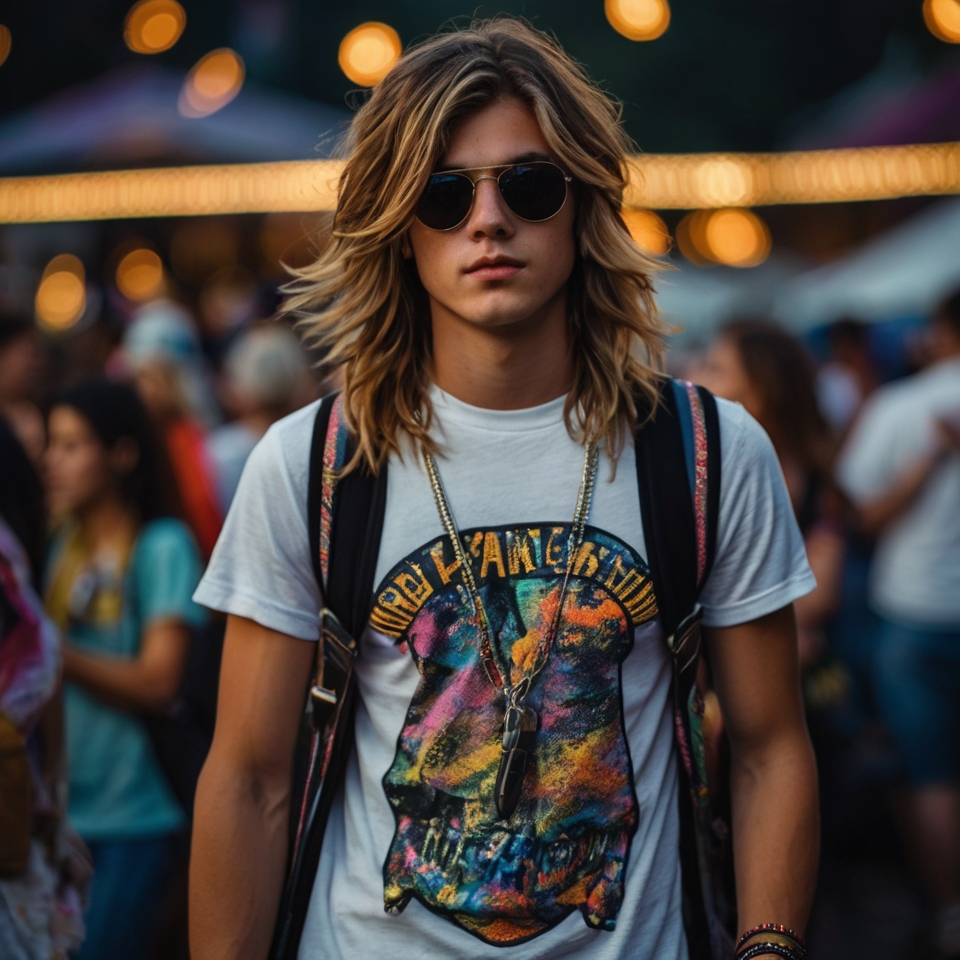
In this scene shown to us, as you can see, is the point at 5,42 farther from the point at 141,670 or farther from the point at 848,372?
the point at 141,670

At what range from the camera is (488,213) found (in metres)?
2.15

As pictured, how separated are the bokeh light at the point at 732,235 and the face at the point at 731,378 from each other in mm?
17879

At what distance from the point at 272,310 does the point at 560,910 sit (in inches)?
283

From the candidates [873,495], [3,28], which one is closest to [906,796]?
[873,495]

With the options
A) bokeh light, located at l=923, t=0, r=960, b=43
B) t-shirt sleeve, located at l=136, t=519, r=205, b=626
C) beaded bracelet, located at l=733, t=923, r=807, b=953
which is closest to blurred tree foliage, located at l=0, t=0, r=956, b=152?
bokeh light, located at l=923, t=0, r=960, b=43

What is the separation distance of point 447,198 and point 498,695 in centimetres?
88

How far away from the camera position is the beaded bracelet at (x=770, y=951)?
6.83ft

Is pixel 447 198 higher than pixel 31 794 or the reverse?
higher

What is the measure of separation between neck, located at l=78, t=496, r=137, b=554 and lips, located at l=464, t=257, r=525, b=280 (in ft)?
7.10

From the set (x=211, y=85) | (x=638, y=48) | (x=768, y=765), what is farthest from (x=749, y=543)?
(x=638, y=48)

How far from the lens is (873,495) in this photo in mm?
5387

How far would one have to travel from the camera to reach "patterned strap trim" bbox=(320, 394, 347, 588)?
2164 millimetres

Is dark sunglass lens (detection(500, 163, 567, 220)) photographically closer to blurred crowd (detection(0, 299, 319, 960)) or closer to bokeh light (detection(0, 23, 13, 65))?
blurred crowd (detection(0, 299, 319, 960))

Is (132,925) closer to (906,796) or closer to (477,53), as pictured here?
(477,53)
